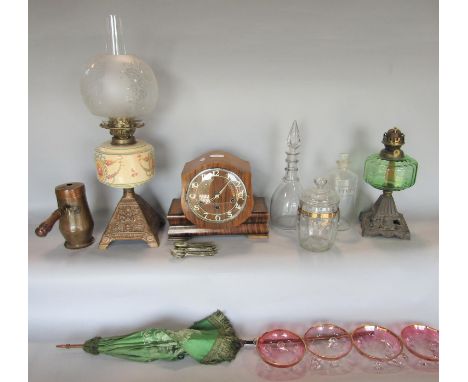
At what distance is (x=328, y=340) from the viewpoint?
103 cm

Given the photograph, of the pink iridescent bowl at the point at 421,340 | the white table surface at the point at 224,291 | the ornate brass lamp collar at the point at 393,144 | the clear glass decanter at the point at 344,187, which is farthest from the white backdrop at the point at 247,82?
the pink iridescent bowl at the point at 421,340

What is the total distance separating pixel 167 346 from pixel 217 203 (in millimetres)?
414

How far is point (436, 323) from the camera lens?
109 cm

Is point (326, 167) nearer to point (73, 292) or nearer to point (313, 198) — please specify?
point (313, 198)

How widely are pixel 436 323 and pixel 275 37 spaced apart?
1.01 meters

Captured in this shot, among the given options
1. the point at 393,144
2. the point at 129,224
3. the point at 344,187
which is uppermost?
the point at 393,144

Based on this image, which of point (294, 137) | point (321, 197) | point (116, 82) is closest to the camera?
point (116, 82)

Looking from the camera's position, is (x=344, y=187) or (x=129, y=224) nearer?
(x=129, y=224)

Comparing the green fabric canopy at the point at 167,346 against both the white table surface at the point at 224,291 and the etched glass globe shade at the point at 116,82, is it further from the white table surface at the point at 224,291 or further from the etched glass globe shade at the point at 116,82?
the etched glass globe shade at the point at 116,82

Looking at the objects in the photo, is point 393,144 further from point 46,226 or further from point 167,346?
point 46,226

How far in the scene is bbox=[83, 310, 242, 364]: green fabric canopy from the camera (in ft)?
3.12

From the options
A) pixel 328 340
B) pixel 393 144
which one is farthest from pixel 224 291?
pixel 393 144

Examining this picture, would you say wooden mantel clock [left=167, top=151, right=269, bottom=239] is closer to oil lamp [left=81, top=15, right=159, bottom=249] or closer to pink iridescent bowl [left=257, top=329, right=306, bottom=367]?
oil lamp [left=81, top=15, right=159, bottom=249]

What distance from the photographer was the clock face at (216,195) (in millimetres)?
1073
